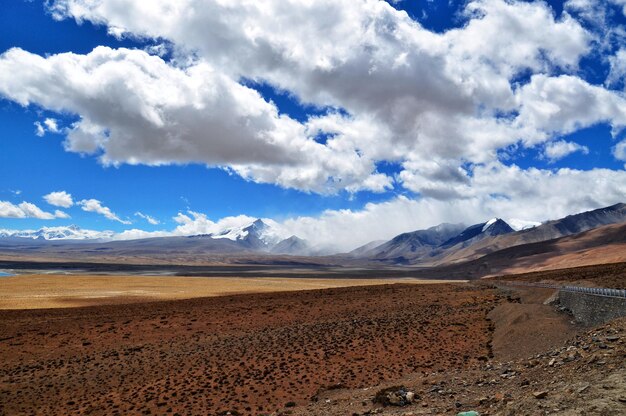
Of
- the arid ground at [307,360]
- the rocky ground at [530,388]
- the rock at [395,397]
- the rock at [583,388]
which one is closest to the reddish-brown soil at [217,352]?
the arid ground at [307,360]

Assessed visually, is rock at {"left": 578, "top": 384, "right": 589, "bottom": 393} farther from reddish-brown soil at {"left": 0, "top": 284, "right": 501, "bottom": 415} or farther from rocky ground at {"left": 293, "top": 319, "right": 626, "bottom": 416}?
reddish-brown soil at {"left": 0, "top": 284, "right": 501, "bottom": 415}

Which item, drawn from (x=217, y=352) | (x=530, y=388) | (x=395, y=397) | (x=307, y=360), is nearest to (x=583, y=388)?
(x=530, y=388)

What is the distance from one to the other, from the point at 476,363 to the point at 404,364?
3.43 m

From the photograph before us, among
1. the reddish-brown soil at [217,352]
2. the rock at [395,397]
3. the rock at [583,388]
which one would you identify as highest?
the rock at [583,388]

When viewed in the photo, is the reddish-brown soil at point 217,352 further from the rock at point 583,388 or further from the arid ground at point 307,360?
the rock at point 583,388

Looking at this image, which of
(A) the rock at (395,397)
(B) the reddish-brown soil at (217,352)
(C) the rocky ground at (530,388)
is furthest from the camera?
(B) the reddish-brown soil at (217,352)

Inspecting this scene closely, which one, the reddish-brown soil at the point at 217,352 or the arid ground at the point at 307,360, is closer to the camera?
the arid ground at the point at 307,360

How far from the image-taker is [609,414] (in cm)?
862

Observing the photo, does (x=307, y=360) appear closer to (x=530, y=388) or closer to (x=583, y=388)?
(x=530, y=388)

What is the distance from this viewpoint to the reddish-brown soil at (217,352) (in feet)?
57.4

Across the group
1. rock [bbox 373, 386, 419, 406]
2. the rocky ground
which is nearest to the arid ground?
the rocky ground

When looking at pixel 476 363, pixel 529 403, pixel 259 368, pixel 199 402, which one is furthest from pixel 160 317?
pixel 529 403

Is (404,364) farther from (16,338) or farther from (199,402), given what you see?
(16,338)

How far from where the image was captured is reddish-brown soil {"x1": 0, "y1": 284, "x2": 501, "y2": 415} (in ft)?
57.4
